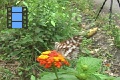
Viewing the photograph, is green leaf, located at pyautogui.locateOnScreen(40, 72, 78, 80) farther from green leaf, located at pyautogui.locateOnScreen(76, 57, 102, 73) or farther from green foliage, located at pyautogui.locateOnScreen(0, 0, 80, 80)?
green foliage, located at pyautogui.locateOnScreen(0, 0, 80, 80)

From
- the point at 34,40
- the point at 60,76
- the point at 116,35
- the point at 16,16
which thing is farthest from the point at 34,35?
the point at 60,76

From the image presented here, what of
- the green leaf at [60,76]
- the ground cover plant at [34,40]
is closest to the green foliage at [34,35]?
the ground cover plant at [34,40]

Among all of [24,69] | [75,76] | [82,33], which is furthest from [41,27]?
[75,76]

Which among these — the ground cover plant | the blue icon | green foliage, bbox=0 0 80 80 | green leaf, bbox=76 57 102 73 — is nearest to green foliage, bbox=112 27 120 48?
the ground cover plant

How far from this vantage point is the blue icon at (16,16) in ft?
11.1

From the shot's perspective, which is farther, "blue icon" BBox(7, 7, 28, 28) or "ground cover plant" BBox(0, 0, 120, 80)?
"ground cover plant" BBox(0, 0, 120, 80)

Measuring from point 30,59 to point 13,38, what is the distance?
41cm

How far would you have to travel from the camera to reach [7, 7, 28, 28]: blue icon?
11.1 feet

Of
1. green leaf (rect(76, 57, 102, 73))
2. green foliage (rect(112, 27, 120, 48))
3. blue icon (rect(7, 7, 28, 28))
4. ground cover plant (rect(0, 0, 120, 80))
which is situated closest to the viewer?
green leaf (rect(76, 57, 102, 73))

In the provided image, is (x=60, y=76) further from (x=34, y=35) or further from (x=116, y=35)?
(x=116, y=35)

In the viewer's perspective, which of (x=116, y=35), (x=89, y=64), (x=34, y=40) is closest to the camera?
(x=89, y=64)

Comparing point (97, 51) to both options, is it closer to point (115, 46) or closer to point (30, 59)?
point (115, 46)

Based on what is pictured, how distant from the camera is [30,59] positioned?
406cm

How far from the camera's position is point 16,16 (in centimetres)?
340
